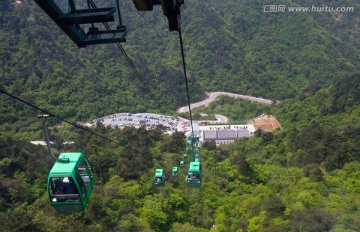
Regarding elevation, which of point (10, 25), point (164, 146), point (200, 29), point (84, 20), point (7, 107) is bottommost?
point (164, 146)

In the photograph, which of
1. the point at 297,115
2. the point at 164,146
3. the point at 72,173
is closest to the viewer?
the point at 72,173

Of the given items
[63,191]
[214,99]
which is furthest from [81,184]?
[214,99]

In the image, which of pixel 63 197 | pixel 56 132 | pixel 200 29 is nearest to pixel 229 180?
pixel 63 197

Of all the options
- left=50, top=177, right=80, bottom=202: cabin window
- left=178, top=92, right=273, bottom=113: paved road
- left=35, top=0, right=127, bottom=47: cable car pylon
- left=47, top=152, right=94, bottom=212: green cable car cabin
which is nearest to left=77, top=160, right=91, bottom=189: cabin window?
left=47, top=152, right=94, bottom=212: green cable car cabin

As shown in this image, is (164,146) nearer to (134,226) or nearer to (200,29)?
(134,226)

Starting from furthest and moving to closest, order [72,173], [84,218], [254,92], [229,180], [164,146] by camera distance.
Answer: [254,92], [164,146], [229,180], [84,218], [72,173]

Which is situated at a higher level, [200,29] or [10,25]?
[200,29]
